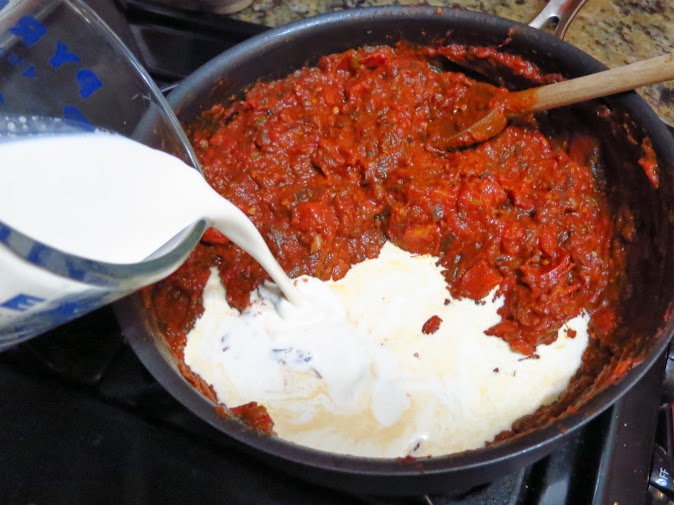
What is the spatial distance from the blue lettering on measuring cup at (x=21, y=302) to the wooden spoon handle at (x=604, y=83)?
1.29 meters

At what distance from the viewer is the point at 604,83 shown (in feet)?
4.69

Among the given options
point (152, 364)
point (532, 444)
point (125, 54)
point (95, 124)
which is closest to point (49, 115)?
point (95, 124)

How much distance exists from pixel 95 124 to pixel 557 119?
1246mm

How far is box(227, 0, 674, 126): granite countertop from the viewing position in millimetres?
2178

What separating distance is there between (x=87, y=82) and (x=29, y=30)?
5.4 inches

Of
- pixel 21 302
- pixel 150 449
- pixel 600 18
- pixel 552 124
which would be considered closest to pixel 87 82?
pixel 21 302

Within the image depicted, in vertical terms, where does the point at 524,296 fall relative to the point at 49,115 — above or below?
below

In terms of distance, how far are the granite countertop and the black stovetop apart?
1249mm

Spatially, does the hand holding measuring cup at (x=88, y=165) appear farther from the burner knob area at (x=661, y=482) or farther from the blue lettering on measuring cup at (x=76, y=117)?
the burner knob area at (x=661, y=482)

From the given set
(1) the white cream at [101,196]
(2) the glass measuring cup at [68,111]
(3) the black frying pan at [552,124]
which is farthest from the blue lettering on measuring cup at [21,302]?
(3) the black frying pan at [552,124]

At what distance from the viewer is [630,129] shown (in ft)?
4.98

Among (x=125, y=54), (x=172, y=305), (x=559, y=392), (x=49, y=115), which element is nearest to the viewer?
(x=49, y=115)

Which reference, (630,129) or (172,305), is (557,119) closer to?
(630,129)

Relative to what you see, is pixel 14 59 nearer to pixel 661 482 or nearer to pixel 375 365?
pixel 375 365
